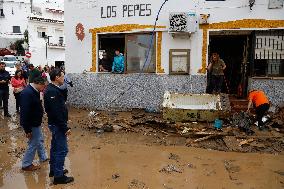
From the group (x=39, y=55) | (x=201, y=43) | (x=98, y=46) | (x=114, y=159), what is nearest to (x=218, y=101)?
(x=201, y=43)

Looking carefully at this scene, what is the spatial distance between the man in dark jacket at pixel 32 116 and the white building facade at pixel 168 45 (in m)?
6.26

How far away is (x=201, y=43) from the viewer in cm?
1162

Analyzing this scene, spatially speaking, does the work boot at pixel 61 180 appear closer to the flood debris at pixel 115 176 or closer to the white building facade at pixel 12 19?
the flood debris at pixel 115 176

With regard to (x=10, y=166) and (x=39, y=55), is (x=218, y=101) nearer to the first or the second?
(x=10, y=166)

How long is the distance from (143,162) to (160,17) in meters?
6.33

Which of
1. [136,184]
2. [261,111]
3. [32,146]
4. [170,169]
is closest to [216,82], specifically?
[261,111]

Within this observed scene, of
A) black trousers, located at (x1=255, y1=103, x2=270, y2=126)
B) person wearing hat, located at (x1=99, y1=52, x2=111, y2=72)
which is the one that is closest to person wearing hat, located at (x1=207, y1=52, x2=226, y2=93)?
black trousers, located at (x1=255, y1=103, x2=270, y2=126)

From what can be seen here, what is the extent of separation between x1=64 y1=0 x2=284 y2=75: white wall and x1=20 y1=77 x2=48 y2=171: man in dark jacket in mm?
6524

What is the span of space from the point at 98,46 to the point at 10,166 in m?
7.06

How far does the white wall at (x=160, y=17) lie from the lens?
11.1m

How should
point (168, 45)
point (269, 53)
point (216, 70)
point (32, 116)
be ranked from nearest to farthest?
point (32, 116), point (269, 53), point (216, 70), point (168, 45)

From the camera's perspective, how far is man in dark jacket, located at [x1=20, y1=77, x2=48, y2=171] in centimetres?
603

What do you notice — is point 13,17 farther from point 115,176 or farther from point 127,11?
point 115,176

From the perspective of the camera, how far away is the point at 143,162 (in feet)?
23.8
